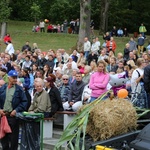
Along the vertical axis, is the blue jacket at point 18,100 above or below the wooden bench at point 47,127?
above

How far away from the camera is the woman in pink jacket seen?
1146cm

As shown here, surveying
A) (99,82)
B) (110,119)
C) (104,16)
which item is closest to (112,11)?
(104,16)

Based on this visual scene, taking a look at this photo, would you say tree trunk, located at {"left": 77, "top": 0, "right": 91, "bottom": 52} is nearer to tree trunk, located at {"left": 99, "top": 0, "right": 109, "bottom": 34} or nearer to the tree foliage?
tree trunk, located at {"left": 99, "top": 0, "right": 109, "bottom": 34}

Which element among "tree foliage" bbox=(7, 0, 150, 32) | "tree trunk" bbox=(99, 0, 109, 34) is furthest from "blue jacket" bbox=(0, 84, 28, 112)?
"tree foliage" bbox=(7, 0, 150, 32)

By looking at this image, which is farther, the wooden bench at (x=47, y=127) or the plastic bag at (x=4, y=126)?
the wooden bench at (x=47, y=127)

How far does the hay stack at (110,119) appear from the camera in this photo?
6.21 meters

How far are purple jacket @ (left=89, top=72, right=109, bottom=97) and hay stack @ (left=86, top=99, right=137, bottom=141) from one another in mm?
4836

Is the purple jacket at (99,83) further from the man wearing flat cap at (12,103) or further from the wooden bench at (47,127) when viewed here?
the man wearing flat cap at (12,103)

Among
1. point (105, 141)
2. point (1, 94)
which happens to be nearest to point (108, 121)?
point (105, 141)

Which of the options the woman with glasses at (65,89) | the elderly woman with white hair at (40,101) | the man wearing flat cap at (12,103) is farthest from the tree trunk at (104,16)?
the man wearing flat cap at (12,103)

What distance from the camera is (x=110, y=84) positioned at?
451 inches

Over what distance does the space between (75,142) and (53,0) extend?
202ft

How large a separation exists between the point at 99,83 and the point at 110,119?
5.25m

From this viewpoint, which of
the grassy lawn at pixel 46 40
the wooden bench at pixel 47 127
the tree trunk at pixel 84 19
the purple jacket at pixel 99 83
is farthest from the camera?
the grassy lawn at pixel 46 40
